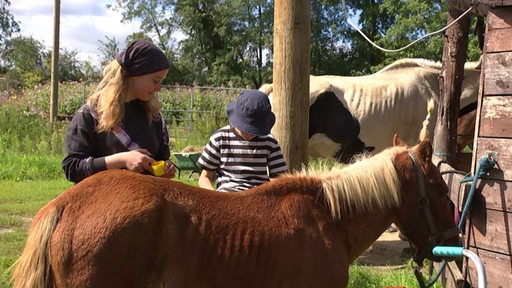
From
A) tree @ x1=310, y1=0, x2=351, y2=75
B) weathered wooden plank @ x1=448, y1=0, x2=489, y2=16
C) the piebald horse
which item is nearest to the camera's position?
the piebald horse

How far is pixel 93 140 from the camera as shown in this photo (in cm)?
271

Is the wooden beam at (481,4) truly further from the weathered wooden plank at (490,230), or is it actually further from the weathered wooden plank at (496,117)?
the weathered wooden plank at (490,230)

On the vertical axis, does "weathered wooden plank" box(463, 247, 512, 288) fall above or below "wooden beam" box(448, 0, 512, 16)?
below

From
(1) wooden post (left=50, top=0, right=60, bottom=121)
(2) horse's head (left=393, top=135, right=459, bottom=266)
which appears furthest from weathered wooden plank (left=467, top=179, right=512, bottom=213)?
(1) wooden post (left=50, top=0, right=60, bottom=121)

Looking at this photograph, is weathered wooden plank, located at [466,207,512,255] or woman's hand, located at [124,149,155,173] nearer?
woman's hand, located at [124,149,155,173]

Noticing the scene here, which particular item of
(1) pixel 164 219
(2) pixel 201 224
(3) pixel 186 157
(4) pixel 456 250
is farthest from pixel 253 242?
(3) pixel 186 157

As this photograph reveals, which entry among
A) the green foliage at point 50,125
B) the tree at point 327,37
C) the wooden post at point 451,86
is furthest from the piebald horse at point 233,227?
the tree at point 327,37

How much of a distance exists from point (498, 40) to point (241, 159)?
1768 millimetres

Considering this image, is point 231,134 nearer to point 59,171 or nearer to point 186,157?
point 186,157

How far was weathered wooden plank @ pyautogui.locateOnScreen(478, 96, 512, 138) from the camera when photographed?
9.83 ft

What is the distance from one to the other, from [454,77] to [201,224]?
3.15 meters

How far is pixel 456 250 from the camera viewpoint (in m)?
2.46

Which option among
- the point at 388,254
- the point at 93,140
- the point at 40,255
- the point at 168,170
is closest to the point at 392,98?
the point at 388,254

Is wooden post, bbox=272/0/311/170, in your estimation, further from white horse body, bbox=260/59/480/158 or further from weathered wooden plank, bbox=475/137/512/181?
white horse body, bbox=260/59/480/158
